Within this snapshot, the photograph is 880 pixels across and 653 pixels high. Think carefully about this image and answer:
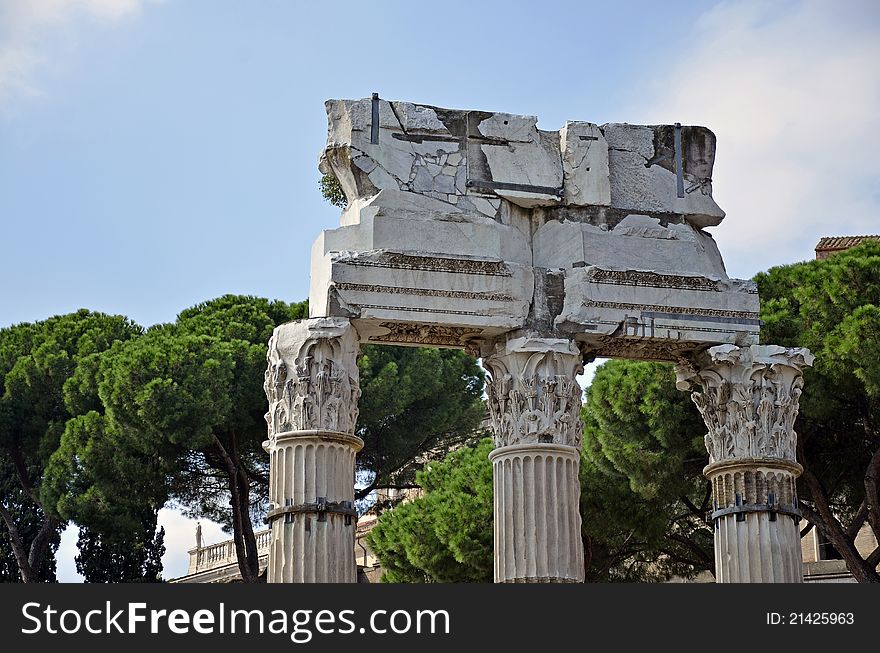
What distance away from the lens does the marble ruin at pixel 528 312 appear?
1362cm

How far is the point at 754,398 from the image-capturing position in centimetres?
1470

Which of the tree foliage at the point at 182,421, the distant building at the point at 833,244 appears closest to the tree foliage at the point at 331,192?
the tree foliage at the point at 182,421

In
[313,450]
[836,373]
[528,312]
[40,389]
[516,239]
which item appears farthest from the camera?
[40,389]

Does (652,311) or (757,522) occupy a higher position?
(652,311)

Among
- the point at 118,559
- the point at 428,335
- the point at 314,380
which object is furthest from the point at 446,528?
the point at 314,380

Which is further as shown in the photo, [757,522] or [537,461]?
[757,522]

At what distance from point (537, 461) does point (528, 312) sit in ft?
4.47

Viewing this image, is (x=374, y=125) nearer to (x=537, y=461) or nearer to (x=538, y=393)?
(x=538, y=393)

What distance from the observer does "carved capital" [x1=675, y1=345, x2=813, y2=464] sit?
48.0ft

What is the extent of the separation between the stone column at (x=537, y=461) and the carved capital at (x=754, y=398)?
1486 millimetres

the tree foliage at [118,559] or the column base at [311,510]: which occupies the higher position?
the tree foliage at [118,559]

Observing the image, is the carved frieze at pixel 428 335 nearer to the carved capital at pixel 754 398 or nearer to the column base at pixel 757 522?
the carved capital at pixel 754 398

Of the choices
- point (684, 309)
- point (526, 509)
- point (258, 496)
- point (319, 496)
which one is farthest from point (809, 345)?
point (258, 496)

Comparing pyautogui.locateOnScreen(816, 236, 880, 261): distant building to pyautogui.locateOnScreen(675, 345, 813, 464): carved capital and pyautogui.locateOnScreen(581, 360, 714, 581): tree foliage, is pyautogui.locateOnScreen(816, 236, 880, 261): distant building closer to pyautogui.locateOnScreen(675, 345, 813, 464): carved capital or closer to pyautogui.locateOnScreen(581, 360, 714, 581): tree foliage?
pyautogui.locateOnScreen(581, 360, 714, 581): tree foliage
